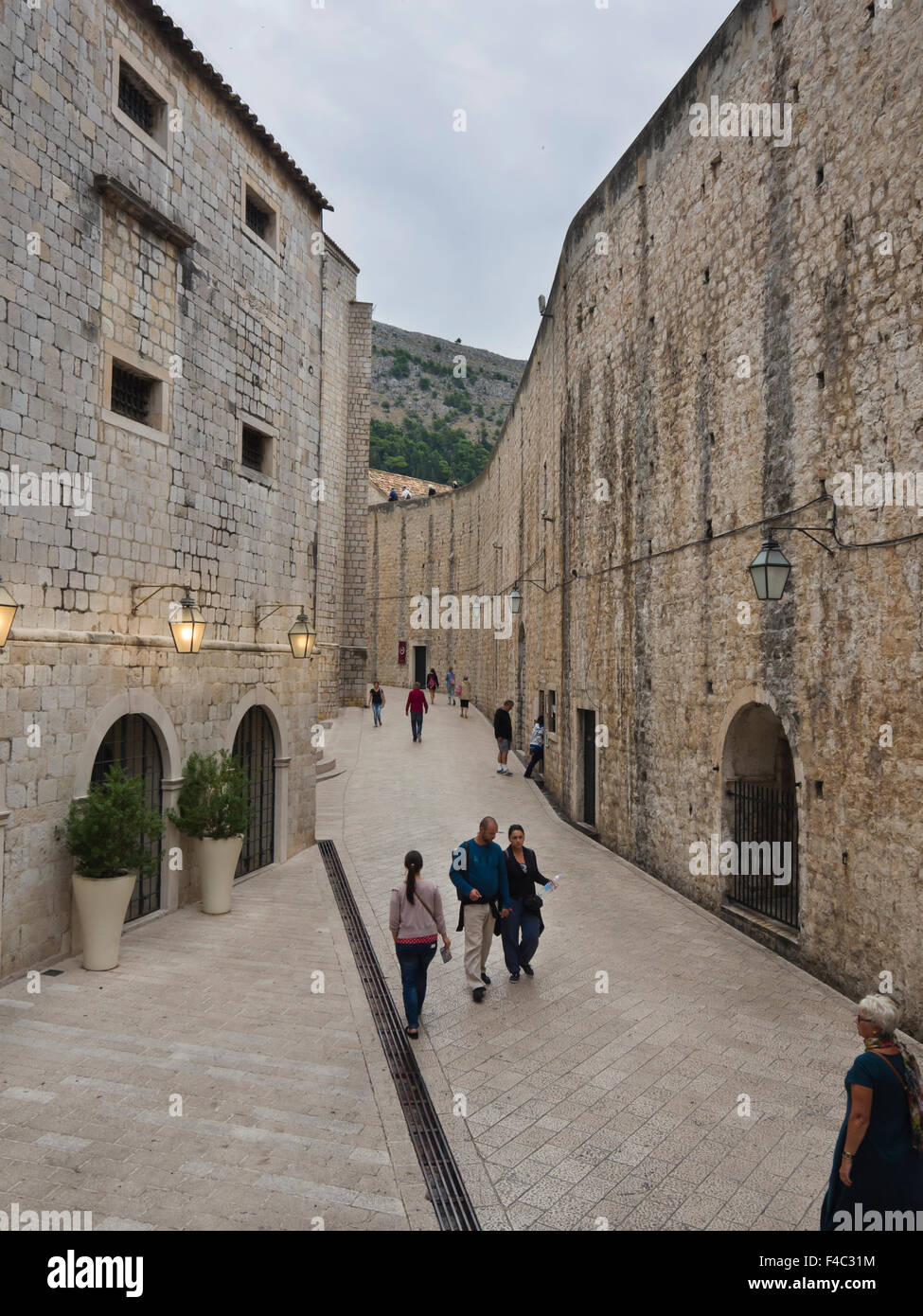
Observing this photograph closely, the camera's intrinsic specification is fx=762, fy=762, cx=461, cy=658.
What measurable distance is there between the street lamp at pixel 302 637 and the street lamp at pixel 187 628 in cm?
246

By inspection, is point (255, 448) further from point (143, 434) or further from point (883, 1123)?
point (883, 1123)

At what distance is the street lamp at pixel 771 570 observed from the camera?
7.04m

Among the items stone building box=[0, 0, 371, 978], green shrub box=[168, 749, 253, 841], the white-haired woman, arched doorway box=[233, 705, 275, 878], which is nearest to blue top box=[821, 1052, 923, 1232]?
the white-haired woman

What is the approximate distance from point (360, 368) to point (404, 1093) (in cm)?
2434

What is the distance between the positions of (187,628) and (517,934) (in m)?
4.77

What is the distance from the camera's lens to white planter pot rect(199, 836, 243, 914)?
29.0 feet

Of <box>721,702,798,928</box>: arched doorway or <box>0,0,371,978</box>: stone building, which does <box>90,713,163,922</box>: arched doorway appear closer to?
<box>0,0,371,978</box>: stone building

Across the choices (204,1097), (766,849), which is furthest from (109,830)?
(766,849)

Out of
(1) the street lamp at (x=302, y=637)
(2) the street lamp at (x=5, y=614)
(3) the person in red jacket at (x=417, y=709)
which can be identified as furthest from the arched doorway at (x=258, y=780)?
(3) the person in red jacket at (x=417, y=709)

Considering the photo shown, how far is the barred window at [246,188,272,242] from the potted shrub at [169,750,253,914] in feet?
25.0

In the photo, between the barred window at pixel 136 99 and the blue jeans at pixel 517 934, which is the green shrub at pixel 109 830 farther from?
the barred window at pixel 136 99

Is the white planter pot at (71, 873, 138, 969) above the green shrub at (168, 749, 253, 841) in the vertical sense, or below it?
below

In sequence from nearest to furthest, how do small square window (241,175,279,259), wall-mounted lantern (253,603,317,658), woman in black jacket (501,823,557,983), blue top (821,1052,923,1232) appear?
blue top (821,1052,923,1232)
woman in black jacket (501,823,557,983)
small square window (241,175,279,259)
wall-mounted lantern (253,603,317,658)

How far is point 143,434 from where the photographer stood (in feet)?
27.6
